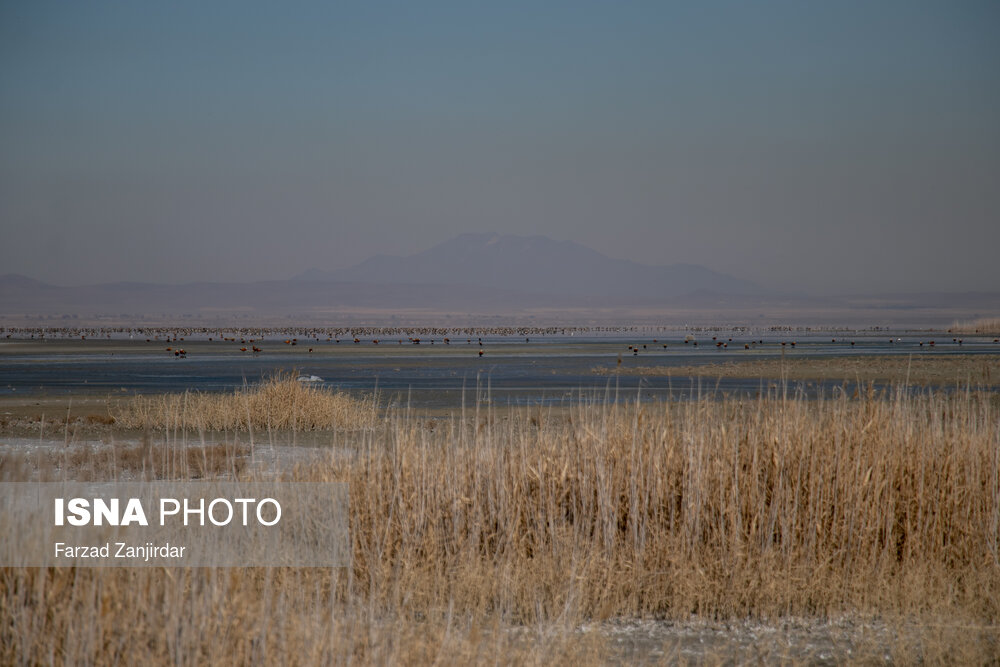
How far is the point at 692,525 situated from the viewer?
9117 millimetres

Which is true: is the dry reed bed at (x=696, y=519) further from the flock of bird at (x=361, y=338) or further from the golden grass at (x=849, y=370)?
the flock of bird at (x=361, y=338)

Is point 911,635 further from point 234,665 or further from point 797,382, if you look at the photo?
point 797,382

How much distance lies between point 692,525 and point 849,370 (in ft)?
115

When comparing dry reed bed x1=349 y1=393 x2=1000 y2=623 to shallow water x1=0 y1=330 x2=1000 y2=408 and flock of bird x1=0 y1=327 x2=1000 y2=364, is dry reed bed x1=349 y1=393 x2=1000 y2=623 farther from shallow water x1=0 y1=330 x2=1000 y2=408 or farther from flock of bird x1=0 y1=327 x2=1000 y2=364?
flock of bird x1=0 y1=327 x2=1000 y2=364

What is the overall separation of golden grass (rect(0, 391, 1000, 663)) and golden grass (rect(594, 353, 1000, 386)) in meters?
25.2

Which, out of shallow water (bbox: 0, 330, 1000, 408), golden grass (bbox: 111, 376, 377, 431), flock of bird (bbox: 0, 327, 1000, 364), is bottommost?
flock of bird (bbox: 0, 327, 1000, 364)

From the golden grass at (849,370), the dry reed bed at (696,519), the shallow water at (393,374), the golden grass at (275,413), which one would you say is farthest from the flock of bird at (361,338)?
the dry reed bed at (696,519)

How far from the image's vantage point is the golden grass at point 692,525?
8.44m

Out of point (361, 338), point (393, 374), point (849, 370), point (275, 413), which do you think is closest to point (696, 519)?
point (275, 413)

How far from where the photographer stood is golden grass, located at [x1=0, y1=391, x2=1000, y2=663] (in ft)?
27.7

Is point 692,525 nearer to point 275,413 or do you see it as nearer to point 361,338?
point 275,413

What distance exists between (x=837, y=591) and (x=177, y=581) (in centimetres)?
588

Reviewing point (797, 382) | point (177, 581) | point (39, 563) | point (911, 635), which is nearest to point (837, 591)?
point (911, 635)

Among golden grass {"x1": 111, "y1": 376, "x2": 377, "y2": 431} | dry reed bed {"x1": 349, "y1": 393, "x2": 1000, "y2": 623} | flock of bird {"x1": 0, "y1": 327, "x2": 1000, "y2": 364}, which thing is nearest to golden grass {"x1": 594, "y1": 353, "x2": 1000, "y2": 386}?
flock of bird {"x1": 0, "y1": 327, "x2": 1000, "y2": 364}
